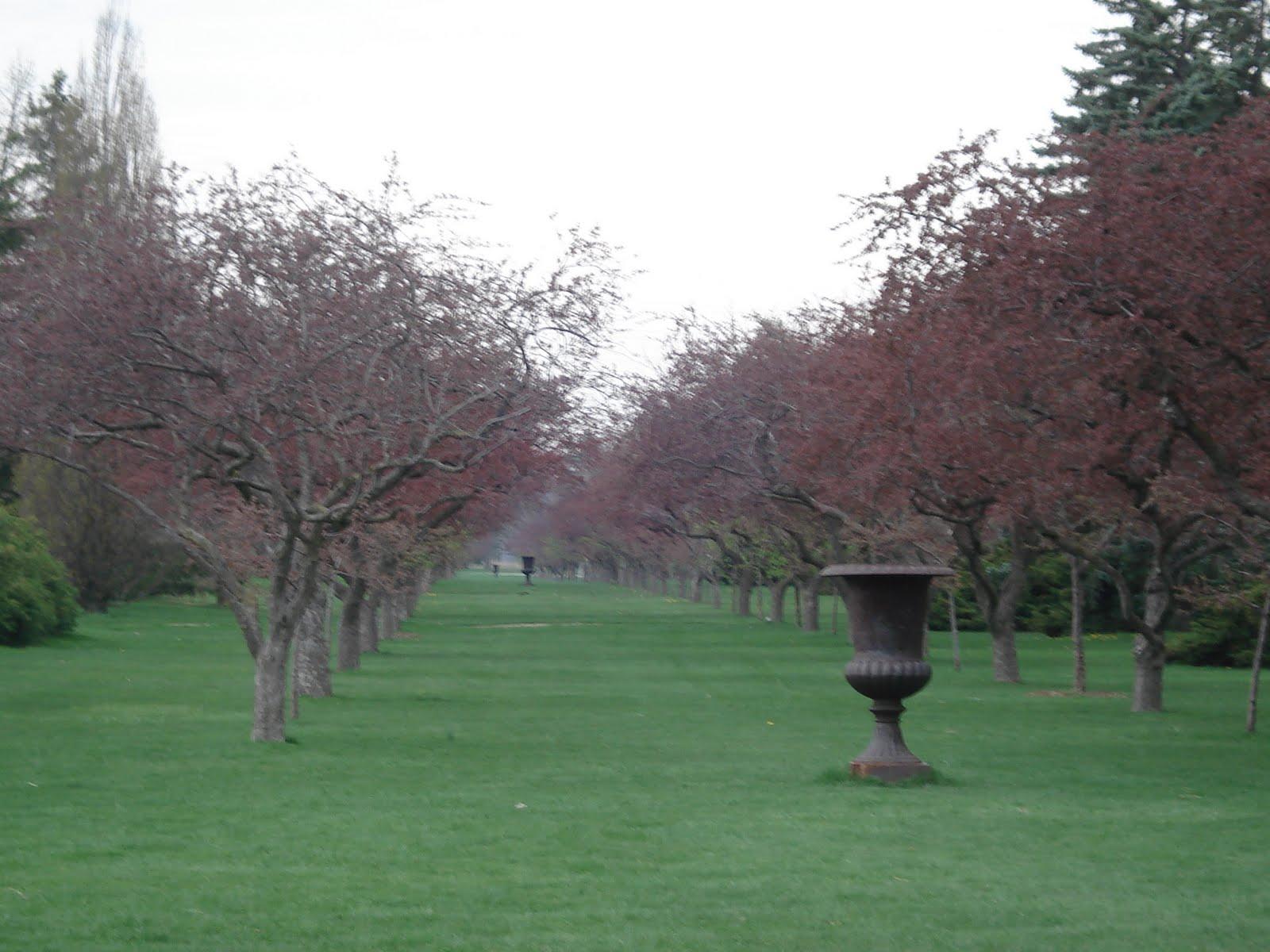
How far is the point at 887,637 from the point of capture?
1529 centimetres

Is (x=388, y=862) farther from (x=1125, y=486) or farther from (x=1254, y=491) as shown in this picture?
(x=1125, y=486)

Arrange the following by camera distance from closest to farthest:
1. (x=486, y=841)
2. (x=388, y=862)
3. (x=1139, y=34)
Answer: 1. (x=388, y=862)
2. (x=486, y=841)
3. (x=1139, y=34)

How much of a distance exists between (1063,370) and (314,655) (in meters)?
14.5

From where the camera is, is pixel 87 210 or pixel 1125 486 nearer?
→ pixel 87 210

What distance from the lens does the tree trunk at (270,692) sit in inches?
749

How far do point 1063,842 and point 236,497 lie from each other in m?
17.8

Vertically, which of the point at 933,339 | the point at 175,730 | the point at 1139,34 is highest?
the point at 1139,34

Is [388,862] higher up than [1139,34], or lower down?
lower down

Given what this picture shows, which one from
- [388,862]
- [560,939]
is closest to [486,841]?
[388,862]

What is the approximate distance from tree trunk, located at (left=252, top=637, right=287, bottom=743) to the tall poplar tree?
19807 millimetres

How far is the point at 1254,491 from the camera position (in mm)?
19391

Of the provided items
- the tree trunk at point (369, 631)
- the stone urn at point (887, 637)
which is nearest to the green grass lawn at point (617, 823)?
the stone urn at point (887, 637)

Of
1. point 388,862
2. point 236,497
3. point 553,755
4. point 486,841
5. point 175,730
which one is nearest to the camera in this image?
point 388,862

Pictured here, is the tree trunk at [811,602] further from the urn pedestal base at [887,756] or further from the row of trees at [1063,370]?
the urn pedestal base at [887,756]
